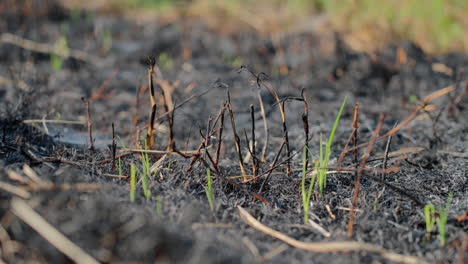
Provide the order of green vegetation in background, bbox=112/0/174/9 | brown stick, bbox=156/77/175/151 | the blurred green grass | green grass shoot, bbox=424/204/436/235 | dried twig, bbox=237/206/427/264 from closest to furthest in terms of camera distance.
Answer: dried twig, bbox=237/206/427/264 < green grass shoot, bbox=424/204/436/235 < brown stick, bbox=156/77/175/151 < the blurred green grass < green vegetation in background, bbox=112/0/174/9

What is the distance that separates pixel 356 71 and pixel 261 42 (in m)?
1.03

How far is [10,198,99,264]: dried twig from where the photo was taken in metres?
1.14

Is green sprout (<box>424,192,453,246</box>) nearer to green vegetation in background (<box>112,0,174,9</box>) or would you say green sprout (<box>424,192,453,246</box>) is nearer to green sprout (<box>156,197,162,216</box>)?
green sprout (<box>156,197,162,216</box>)

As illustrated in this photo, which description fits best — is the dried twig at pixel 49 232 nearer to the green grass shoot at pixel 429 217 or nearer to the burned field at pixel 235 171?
the burned field at pixel 235 171

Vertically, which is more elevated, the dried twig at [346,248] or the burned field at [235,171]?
the burned field at [235,171]

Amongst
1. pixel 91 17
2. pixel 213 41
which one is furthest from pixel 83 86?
pixel 91 17

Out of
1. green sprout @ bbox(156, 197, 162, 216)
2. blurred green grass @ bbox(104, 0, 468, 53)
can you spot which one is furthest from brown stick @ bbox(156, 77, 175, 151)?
blurred green grass @ bbox(104, 0, 468, 53)

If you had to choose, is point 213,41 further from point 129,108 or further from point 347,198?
point 347,198

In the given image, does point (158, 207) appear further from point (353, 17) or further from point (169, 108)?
point (353, 17)

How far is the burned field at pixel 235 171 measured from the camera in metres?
1.23

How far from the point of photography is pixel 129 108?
290 cm

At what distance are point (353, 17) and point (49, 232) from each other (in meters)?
3.88

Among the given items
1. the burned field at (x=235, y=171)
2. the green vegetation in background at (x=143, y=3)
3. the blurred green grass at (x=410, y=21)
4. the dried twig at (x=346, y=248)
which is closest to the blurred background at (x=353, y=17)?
the blurred green grass at (x=410, y=21)

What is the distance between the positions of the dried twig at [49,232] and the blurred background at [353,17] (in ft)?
10.2
